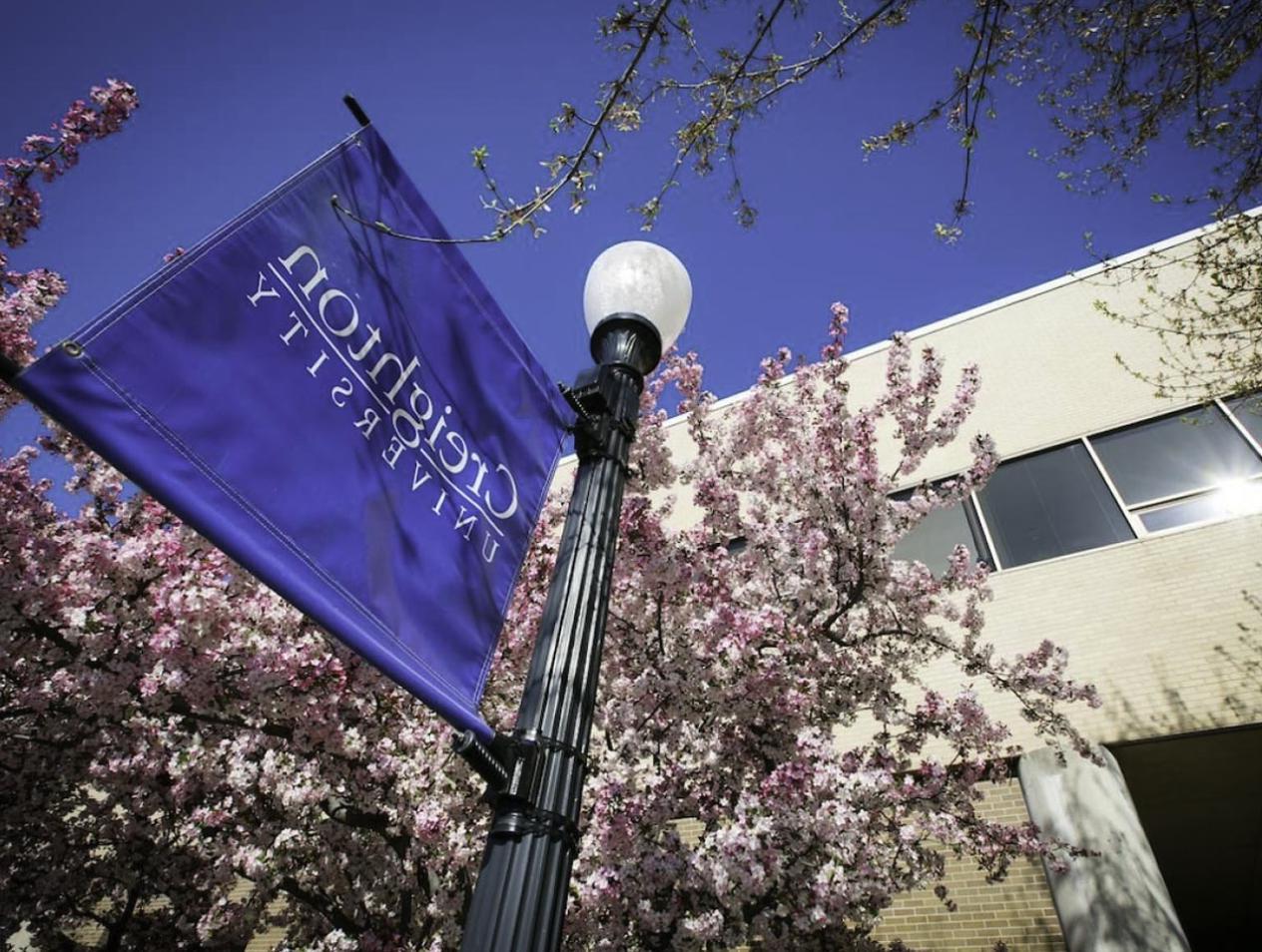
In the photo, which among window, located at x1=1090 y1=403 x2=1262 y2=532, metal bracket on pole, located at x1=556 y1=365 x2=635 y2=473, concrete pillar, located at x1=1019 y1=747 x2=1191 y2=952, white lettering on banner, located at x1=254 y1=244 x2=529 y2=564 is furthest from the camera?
window, located at x1=1090 y1=403 x2=1262 y2=532

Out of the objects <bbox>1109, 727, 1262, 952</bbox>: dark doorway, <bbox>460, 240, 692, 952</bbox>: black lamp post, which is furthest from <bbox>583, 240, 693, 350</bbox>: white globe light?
<bbox>1109, 727, 1262, 952</bbox>: dark doorway

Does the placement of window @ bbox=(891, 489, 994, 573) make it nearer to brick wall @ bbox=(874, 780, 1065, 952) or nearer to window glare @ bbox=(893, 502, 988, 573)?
window glare @ bbox=(893, 502, 988, 573)

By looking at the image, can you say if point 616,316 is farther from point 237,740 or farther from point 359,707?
point 237,740

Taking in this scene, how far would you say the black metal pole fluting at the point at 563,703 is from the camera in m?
1.69

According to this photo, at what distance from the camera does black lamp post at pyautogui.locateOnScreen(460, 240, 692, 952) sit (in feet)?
5.60

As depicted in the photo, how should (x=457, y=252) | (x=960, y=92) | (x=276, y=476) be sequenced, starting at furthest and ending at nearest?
(x=960, y=92) → (x=457, y=252) → (x=276, y=476)

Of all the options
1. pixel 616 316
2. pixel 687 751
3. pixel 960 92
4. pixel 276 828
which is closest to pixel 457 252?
pixel 616 316

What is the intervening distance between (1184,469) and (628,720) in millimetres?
8558

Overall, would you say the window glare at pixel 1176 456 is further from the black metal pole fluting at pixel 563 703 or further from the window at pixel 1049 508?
the black metal pole fluting at pixel 563 703

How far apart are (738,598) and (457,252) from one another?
4.69 metres

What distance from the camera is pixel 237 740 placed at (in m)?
5.92

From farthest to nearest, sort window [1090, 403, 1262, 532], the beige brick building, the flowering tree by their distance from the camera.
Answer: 1. window [1090, 403, 1262, 532]
2. the beige brick building
3. the flowering tree

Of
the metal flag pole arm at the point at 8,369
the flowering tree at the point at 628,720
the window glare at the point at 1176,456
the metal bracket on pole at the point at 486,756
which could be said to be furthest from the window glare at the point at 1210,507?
the metal flag pole arm at the point at 8,369

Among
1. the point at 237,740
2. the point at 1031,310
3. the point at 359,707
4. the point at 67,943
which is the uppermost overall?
the point at 1031,310
